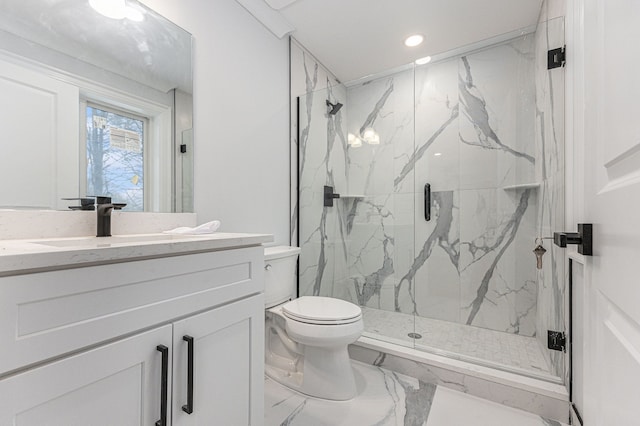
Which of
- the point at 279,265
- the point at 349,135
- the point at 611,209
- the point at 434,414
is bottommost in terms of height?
the point at 434,414

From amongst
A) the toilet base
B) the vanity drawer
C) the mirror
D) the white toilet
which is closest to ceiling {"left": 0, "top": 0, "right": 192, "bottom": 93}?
the mirror

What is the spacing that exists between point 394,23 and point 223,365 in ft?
7.31

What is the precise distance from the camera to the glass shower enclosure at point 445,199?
73.6 inches

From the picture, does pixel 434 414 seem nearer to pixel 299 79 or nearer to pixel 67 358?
pixel 67 358

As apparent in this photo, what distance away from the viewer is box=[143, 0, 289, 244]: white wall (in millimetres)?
1537

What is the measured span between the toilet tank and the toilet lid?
11 cm

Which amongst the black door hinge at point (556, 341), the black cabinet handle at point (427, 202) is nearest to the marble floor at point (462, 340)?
the black door hinge at point (556, 341)

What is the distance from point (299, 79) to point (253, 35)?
515mm

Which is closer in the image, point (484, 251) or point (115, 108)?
point (115, 108)

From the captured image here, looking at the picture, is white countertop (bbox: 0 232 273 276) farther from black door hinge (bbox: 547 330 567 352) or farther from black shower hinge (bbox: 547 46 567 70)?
black shower hinge (bbox: 547 46 567 70)

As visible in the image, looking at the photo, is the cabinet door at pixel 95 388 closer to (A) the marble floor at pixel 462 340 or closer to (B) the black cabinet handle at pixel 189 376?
(B) the black cabinet handle at pixel 189 376

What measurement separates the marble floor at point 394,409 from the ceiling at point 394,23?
229 centimetres

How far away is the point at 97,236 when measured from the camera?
108 cm

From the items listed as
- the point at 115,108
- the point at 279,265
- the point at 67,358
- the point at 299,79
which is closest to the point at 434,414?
the point at 279,265
